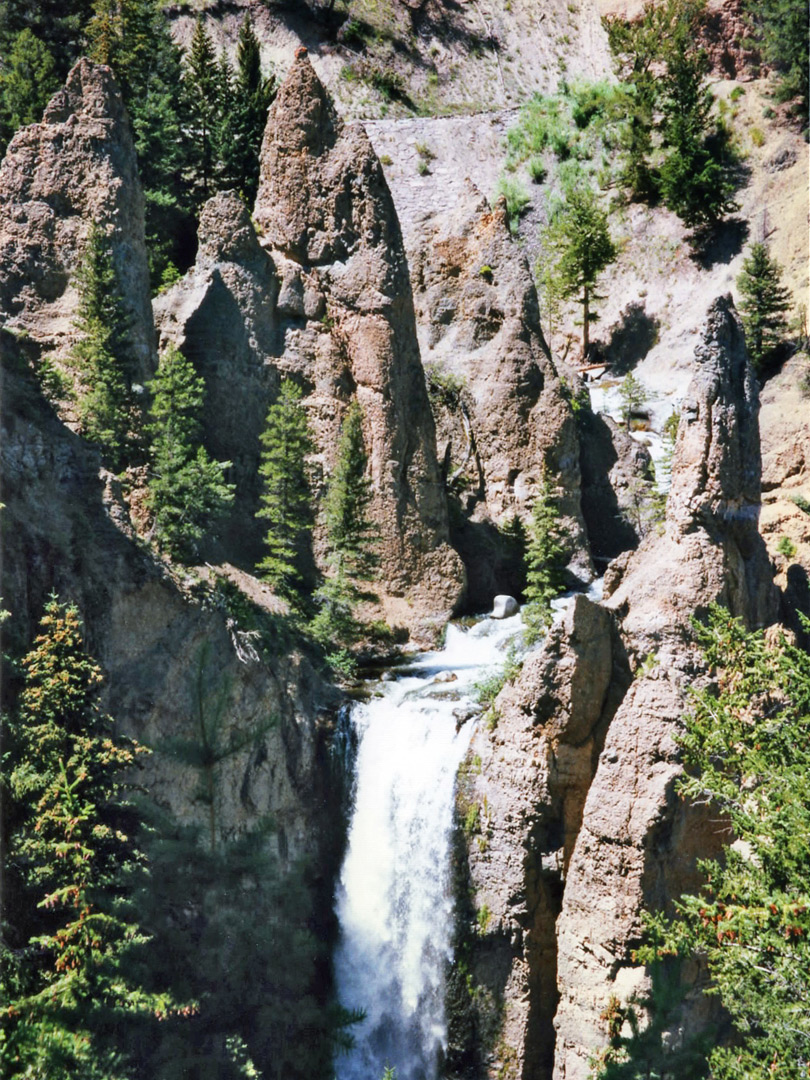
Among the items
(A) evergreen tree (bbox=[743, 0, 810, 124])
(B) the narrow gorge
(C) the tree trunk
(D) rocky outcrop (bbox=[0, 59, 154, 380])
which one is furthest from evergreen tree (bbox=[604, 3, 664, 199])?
(D) rocky outcrop (bbox=[0, 59, 154, 380])

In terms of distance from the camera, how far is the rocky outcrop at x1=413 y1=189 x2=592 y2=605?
42.8 m

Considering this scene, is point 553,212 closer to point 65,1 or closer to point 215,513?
point 65,1

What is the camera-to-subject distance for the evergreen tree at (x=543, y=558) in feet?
120

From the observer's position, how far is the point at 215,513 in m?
33.0

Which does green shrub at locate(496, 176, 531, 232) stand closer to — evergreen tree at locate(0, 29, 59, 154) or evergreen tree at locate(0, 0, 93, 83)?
evergreen tree at locate(0, 0, 93, 83)

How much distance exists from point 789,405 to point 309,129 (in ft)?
63.5

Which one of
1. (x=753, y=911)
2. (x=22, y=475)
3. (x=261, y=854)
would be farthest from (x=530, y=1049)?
(x=22, y=475)

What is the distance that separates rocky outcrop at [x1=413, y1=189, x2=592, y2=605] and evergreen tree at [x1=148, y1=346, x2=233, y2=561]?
1089cm

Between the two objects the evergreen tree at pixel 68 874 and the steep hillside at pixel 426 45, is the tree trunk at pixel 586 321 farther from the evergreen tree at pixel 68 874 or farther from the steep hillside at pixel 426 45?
the evergreen tree at pixel 68 874

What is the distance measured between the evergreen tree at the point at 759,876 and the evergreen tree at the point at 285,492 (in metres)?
14.8

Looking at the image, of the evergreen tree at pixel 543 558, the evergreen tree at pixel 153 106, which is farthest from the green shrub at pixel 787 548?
the evergreen tree at pixel 153 106

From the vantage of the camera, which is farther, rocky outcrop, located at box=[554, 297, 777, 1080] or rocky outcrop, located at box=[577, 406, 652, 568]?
rocky outcrop, located at box=[577, 406, 652, 568]

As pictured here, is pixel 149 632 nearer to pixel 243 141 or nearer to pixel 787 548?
pixel 787 548

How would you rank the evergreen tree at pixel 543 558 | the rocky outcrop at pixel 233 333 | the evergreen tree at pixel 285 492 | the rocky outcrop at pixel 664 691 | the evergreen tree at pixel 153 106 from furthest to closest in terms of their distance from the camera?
1. the evergreen tree at pixel 153 106
2. the rocky outcrop at pixel 233 333
3. the evergreen tree at pixel 543 558
4. the evergreen tree at pixel 285 492
5. the rocky outcrop at pixel 664 691
